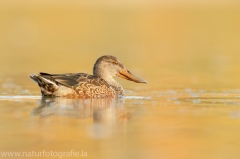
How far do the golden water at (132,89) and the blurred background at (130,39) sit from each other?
0.04m

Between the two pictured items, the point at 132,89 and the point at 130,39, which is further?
the point at 130,39

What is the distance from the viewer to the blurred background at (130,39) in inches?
699

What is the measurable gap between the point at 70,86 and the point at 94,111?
1628 millimetres

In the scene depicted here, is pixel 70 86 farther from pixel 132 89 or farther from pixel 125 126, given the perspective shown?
pixel 125 126

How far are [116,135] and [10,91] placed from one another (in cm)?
499

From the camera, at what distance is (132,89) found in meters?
14.1

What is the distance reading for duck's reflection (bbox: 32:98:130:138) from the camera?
355 inches

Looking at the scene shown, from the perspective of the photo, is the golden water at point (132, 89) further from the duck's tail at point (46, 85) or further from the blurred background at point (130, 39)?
the duck's tail at point (46, 85)

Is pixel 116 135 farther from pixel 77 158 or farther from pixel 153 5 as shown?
pixel 153 5

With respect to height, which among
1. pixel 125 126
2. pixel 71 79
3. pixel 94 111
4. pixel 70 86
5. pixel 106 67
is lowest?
pixel 125 126

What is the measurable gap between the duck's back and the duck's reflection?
210mm

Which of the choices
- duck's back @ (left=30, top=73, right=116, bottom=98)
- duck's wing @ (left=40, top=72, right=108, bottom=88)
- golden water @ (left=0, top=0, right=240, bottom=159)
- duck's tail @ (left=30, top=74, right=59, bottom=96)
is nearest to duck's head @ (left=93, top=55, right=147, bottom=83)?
golden water @ (left=0, top=0, right=240, bottom=159)

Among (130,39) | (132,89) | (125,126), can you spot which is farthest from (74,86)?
(130,39)

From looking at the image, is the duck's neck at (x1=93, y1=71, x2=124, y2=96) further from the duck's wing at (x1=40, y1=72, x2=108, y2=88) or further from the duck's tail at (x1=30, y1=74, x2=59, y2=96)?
the duck's tail at (x1=30, y1=74, x2=59, y2=96)
